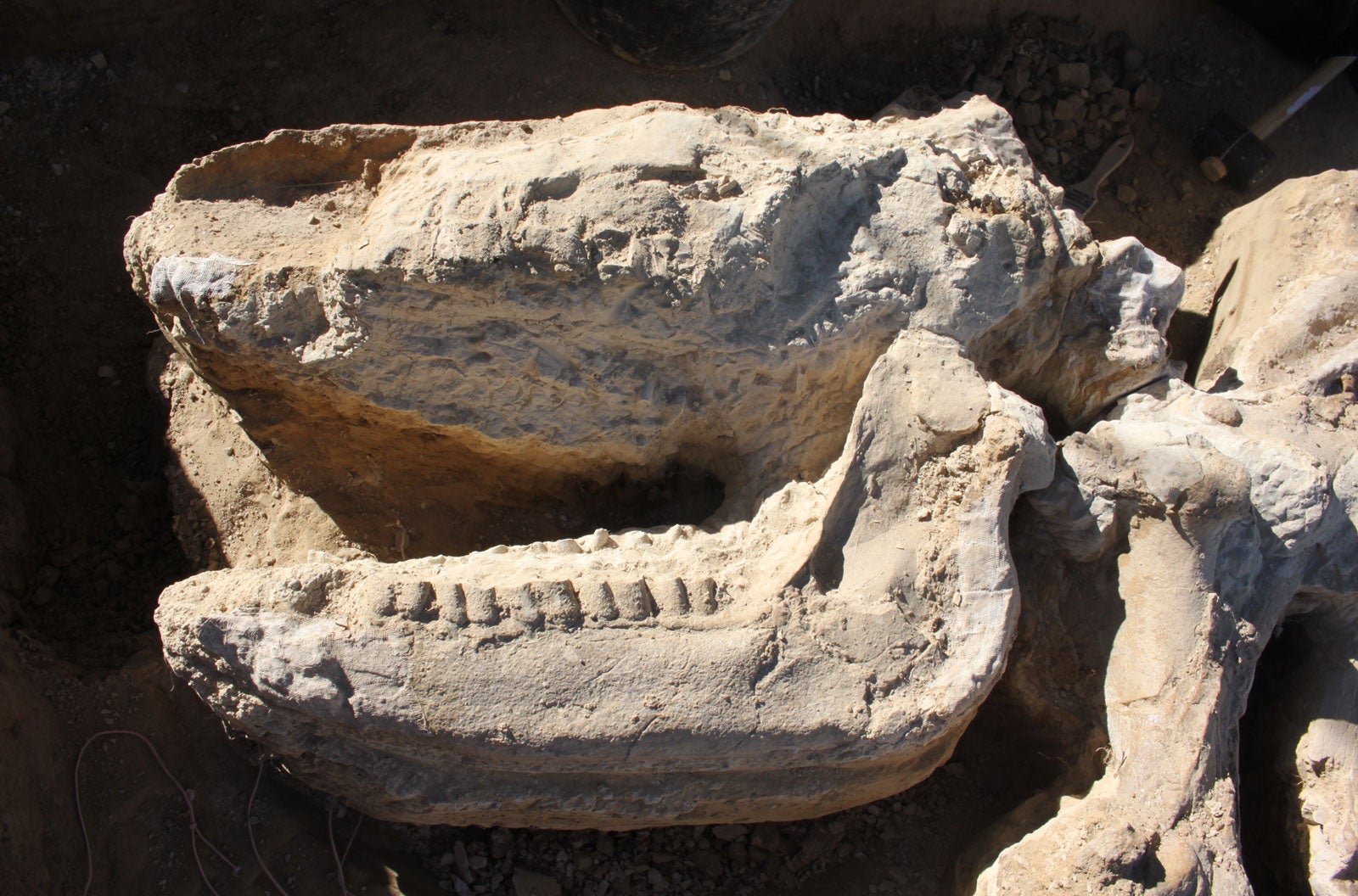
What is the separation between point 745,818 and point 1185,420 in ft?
5.27

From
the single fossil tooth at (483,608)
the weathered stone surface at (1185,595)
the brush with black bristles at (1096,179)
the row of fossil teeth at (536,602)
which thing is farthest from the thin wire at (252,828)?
the brush with black bristles at (1096,179)

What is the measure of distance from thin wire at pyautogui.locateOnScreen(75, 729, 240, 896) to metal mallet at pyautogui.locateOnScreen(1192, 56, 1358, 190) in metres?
4.72

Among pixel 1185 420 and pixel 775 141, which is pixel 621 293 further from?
pixel 1185 420

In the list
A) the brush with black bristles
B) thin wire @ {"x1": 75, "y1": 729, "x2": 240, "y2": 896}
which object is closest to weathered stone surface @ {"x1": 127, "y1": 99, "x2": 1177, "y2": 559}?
thin wire @ {"x1": 75, "y1": 729, "x2": 240, "y2": 896}

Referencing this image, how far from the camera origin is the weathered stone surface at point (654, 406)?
6.48 feet

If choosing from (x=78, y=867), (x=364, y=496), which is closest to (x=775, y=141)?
(x=364, y=496)

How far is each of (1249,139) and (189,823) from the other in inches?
194

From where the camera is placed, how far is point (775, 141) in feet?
7.80

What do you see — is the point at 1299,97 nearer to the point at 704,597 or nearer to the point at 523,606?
the point at 704,597

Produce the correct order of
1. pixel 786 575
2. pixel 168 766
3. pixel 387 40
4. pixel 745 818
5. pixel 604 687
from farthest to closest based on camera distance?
pixel 387 40 < pixel 168 766 < pixel 745 818 < pixel 786 575 < pixel 604 687

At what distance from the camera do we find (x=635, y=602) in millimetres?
2039

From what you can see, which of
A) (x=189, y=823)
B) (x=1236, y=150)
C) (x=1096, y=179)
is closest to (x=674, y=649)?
(x=189, y=823)

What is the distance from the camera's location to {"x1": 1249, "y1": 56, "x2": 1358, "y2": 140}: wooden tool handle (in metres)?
4.14

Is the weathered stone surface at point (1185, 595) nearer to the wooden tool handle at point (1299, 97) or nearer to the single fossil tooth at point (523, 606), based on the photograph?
the single fossil tooth at point (523, 606)
